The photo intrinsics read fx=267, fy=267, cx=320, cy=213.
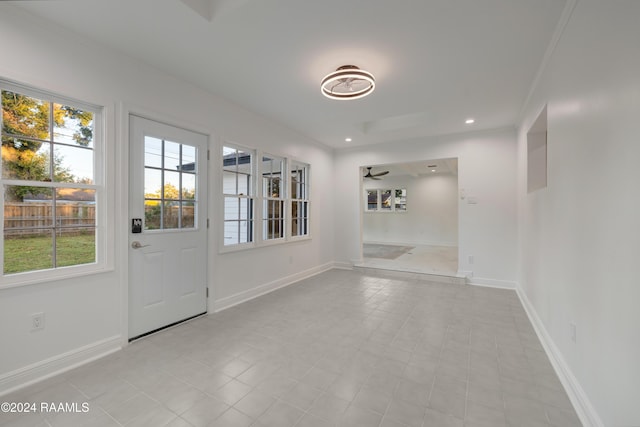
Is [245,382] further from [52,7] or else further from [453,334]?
[52,7]

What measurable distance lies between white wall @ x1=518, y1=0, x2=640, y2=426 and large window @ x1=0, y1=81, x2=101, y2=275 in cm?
358

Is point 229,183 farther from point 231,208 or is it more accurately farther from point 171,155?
point 171,155

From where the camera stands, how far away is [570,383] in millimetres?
1854

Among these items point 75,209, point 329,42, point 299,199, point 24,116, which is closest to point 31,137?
point 24,116

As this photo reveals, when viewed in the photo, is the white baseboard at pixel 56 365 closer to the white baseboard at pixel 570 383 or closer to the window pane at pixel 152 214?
the window pane at pixel 152 214

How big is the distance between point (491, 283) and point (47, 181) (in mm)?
5791

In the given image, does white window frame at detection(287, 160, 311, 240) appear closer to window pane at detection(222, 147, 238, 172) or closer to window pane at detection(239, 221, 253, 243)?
window pane at detection(239, 221, 253, 243)

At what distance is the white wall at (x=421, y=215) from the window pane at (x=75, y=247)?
28.8 ft

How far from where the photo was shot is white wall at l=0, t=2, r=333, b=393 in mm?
1917

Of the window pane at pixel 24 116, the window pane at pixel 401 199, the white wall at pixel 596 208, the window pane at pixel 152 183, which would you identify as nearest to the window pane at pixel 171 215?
the window pane at pixel 152 183

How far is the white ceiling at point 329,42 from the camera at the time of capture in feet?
6.34

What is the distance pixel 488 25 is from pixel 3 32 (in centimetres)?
353

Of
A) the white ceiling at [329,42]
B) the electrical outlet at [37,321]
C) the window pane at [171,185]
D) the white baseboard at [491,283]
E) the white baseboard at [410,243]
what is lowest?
the white baseboard at [491,283]

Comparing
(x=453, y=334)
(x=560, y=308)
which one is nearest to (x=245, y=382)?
(x=453, y=334)
